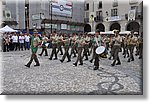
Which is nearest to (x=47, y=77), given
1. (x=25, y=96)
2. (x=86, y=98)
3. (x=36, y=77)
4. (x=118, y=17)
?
(x=36, y=77)

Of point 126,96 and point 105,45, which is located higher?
point 105,45

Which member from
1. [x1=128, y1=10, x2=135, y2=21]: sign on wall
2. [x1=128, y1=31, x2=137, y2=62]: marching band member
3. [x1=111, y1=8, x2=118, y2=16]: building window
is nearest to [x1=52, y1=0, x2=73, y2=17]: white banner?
[x1=111, y1=8, x2=118, y2=16]: building window

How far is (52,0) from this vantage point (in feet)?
8.60

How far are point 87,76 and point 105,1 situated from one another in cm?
103

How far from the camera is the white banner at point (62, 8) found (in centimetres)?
254

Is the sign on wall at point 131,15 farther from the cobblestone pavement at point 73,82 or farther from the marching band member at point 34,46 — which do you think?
the marching band member at point 34,46

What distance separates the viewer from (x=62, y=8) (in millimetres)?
2545

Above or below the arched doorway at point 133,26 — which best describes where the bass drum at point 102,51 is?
below

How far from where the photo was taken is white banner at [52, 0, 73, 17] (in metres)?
2.54

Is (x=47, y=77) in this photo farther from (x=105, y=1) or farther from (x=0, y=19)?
(x=105, y=1)

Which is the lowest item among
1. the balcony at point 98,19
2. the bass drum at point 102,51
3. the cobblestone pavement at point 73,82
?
the cobblestone pavement at point 73,82

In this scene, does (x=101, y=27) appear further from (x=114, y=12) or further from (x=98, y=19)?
(x=114, y=12)

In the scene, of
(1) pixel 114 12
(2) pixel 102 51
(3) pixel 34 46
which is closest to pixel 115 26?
(1) pixel 114 12

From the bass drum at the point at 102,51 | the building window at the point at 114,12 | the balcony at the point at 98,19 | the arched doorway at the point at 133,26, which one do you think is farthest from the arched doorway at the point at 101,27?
the bass drum at the point at 102,51
